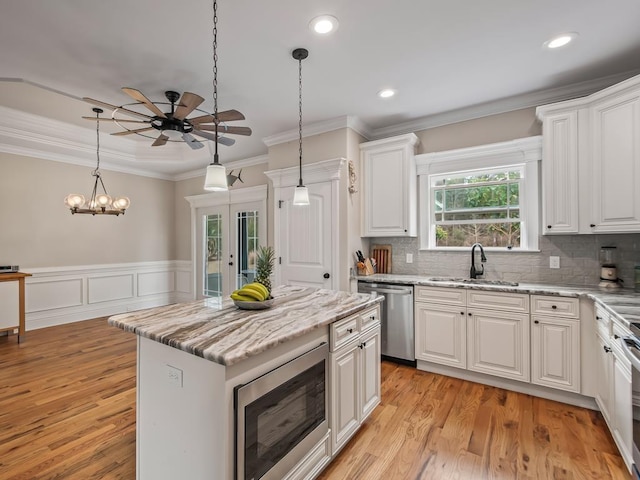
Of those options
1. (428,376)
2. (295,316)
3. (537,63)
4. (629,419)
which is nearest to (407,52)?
(537,63)

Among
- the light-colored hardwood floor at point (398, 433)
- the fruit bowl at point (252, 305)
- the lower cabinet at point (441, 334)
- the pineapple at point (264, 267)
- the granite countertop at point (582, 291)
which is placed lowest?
the light-colored hardwood floor at point (398, 433)

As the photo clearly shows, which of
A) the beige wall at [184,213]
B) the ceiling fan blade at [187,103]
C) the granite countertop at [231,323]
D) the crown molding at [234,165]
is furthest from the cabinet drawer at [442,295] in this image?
the beige wall at [184,213]

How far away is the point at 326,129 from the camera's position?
3809mm

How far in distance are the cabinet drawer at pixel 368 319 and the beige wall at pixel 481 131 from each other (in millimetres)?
2326

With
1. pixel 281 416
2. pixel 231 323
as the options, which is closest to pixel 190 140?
pixel 231 323

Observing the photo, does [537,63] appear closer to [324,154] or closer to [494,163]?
[494,163]

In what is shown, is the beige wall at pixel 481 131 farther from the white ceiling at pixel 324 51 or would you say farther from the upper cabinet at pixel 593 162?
the upper cabinet at pixel 593 162

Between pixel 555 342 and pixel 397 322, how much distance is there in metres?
1.38

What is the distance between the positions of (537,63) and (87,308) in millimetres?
6897

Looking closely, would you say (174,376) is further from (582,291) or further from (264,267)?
(582,291)

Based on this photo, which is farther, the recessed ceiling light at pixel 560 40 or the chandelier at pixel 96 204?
the chandelier at pixel 96 204

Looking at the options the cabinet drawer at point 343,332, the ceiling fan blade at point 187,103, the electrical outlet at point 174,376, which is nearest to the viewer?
the electrical outlet at point 174,376

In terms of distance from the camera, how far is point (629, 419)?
1.74 meters

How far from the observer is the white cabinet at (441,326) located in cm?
302
